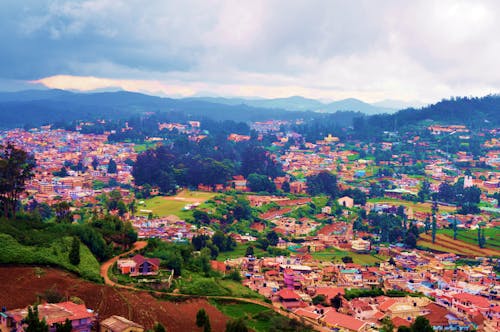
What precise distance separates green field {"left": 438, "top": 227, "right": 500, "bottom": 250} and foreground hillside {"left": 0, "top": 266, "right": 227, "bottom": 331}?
25.8 metres

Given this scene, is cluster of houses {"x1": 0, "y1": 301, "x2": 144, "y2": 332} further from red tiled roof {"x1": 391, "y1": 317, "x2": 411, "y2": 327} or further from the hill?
the hill

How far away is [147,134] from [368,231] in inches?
2214

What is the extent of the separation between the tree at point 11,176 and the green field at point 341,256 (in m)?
17.1

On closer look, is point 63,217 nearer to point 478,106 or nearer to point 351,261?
point 351,261

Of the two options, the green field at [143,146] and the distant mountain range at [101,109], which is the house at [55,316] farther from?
the distant mountain range at [101,109]

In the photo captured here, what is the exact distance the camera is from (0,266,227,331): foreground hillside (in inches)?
593

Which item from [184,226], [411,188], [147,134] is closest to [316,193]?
[411,188]

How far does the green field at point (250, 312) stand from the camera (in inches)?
676

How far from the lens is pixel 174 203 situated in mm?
43125

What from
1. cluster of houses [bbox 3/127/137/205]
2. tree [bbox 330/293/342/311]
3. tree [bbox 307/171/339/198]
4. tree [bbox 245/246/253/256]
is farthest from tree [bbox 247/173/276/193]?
tree [bbox 330/293/342/311]

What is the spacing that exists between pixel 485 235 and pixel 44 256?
103 feet

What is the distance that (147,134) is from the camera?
9000cm

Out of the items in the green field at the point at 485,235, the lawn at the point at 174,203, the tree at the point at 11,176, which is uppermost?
the tree at the point at 11,176

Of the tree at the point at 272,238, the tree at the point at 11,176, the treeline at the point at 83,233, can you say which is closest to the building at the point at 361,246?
the tree at the point at 272,238
